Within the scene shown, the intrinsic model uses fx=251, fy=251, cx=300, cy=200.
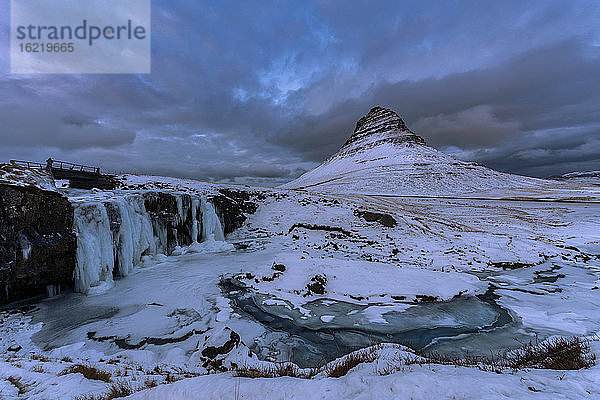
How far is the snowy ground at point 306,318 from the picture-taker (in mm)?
4391

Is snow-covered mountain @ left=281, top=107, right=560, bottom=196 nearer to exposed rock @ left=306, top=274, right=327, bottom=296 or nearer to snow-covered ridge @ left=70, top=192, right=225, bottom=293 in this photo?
snow-covered ridge @ left=70, top=192, right=225, bottom=293

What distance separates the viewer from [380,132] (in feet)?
509

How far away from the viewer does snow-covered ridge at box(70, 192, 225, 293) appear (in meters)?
14.1

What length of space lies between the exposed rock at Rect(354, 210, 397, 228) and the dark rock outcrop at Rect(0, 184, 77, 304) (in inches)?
1133

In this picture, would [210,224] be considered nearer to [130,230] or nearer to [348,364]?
[130,230]

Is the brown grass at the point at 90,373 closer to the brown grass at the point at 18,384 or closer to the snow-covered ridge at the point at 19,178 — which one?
the brown grass at the point at 18,384

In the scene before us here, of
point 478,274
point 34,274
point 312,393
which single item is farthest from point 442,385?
point 34,274

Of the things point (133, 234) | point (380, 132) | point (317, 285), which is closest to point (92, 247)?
point (133, 234)

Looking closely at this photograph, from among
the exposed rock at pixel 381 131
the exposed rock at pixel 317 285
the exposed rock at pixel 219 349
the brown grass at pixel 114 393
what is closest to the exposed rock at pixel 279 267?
the exposed rock at pixel 317 285

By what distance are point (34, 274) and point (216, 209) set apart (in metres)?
16.6

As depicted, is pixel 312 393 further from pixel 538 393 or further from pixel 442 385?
pixel 538 393

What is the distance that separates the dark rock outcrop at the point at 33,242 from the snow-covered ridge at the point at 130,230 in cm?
55

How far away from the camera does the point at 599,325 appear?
9602 millimetres

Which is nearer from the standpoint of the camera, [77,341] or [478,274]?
[77,341]
